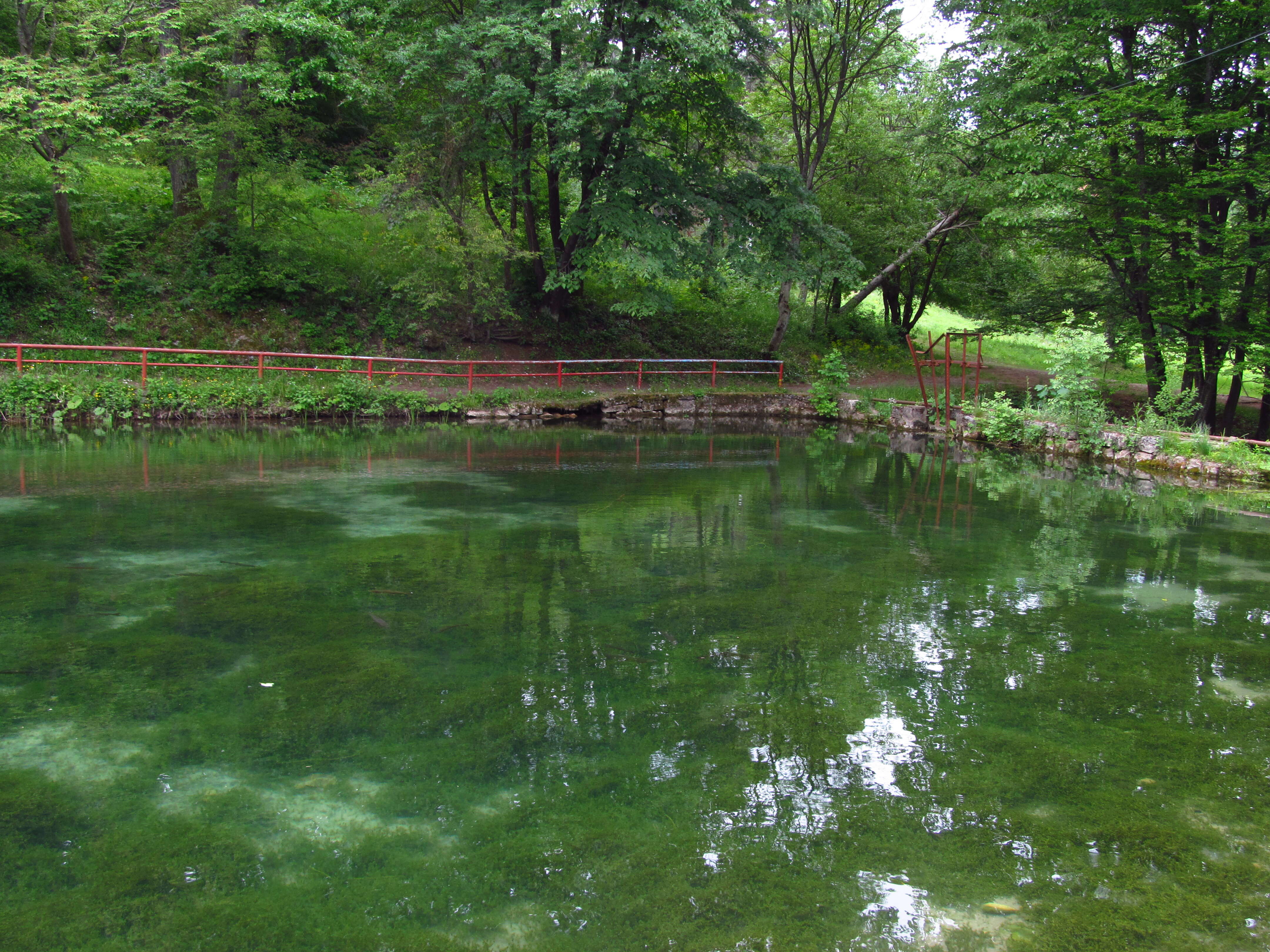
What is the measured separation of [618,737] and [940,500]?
8.21 m

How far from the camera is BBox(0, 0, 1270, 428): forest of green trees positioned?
677 inches

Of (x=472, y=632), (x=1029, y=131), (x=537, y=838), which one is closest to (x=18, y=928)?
(x=537, y=838)

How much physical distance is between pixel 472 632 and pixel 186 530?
4.09 metres

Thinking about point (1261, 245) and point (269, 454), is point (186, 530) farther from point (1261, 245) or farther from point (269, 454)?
point (1261, 245)

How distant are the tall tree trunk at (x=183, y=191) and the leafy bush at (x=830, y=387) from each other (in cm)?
1660

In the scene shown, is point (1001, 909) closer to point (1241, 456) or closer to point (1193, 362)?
point (1241, 456)

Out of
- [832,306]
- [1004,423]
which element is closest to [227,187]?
[832,306]

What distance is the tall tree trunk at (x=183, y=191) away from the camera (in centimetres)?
2292

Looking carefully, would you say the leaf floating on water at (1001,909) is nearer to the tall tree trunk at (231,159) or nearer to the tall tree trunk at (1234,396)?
the tall tree trunk at (1234,396)

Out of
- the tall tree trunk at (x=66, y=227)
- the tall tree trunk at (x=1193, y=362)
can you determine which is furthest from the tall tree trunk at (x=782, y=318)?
the tall tree trunk at (x=66, y=227)

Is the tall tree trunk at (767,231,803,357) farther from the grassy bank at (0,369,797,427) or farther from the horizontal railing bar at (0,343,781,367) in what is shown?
the grassy bank at (0,369,797,427)

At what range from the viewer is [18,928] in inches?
117

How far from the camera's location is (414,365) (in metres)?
21.9

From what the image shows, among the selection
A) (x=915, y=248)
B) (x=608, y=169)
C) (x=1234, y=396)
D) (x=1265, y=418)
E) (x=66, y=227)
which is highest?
(x=608, y=169)
